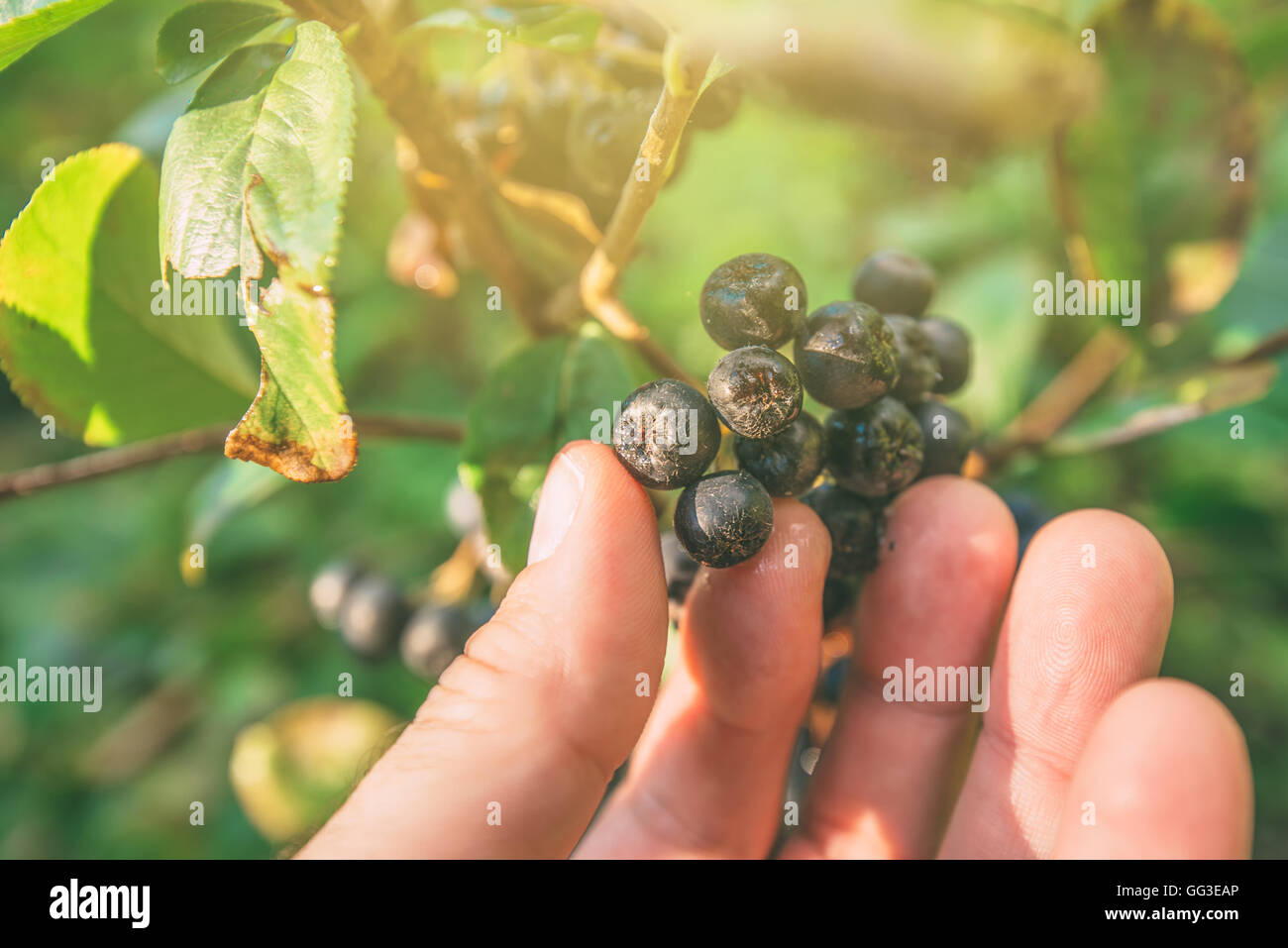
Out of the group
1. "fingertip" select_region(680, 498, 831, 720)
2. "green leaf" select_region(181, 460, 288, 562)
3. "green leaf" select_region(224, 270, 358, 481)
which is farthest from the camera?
"green leaf" select_region(181, 460, 288, 562)

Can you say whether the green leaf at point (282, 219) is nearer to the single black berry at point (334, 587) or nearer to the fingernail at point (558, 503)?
the fingernail at point (558, 503)

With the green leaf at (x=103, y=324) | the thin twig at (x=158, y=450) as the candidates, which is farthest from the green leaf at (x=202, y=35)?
the thin twig at (x=158, y=450)

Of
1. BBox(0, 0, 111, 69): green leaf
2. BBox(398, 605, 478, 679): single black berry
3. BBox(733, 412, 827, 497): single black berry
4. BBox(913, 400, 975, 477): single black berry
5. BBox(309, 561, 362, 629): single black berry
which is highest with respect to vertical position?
A: BBox(0, 0, 111, 69): green leaf

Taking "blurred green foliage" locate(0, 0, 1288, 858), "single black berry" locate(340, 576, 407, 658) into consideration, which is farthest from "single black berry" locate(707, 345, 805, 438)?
"single black berry" locate(340, 576, 407, 658)

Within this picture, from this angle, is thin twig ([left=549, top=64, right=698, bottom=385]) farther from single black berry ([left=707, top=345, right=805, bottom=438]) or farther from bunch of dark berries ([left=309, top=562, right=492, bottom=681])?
bunch of dark berries ([left=309, top=562, right=492, bottom=681])

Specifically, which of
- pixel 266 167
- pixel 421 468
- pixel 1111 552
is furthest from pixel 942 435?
pixel 421 468

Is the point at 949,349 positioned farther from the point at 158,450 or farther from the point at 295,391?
the point at 158,450

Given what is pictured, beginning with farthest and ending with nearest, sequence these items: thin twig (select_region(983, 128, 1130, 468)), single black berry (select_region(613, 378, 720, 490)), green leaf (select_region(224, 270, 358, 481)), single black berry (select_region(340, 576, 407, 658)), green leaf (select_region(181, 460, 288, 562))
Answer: single black berry (select_region(340, 576, 407, 658)) < thin twig (select_region(983, 128, 1130, 468)) < green leaf (select_region(181, 460, 288, 562)) < single black berry (select_region(613, 378, 720, 490)) < green leaf (select_region(224, 270, 358, 481))

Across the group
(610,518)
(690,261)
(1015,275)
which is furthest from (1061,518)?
(690,261)
